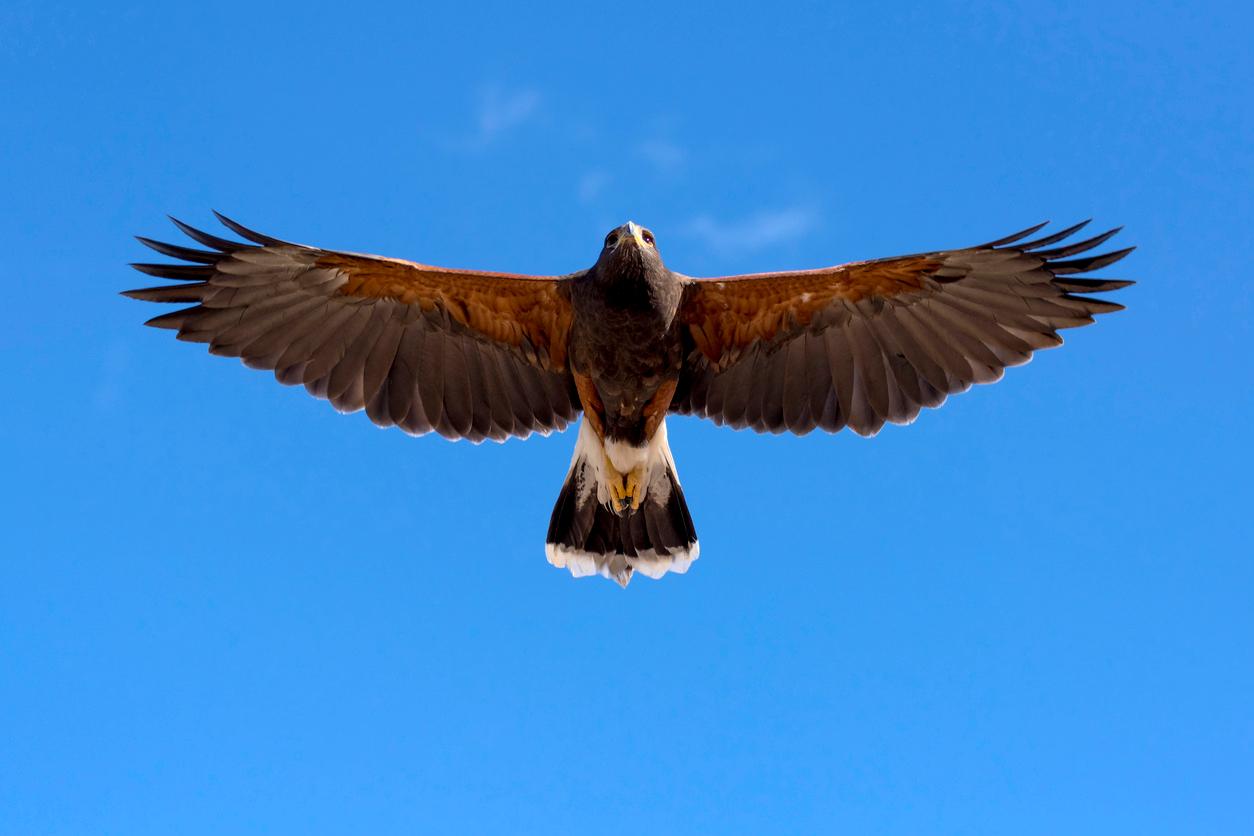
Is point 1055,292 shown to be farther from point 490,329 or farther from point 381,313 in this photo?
point 381,313

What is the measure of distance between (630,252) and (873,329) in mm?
2006

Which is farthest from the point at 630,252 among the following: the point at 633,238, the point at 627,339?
the point at 627,339

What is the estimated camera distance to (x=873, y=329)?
8.47 m

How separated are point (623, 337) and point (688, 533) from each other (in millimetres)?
1641

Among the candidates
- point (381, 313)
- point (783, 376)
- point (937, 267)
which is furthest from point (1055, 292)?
point (381, 313)

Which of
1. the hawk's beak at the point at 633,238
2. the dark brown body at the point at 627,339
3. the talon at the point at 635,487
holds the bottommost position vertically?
the talon at the point at 635,487

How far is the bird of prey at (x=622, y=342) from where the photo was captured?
800 centimetres

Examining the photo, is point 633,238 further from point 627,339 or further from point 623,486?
point 623,486

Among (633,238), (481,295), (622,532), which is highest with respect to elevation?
(481,295)

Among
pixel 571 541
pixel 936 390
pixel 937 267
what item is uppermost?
pixel 937 267

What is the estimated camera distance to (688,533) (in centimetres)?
861

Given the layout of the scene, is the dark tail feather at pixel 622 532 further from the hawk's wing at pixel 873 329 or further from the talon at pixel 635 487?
the hawk's wing at pixel 873 329

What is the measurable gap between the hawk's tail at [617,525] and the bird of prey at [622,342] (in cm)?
1

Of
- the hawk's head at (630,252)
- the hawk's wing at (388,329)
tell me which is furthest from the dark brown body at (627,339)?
the hawk's wing at (388,329)
